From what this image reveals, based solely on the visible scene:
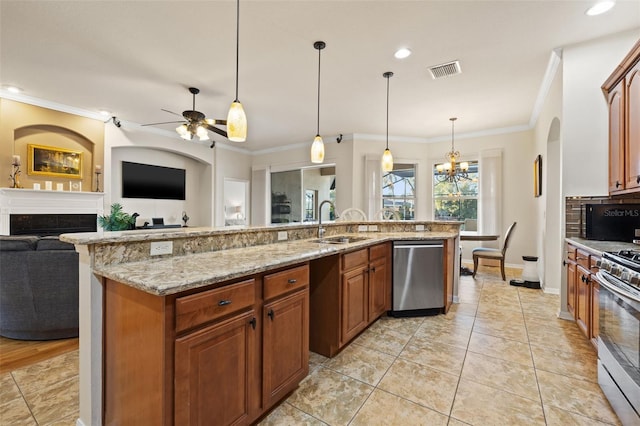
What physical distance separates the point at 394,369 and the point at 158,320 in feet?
5.55

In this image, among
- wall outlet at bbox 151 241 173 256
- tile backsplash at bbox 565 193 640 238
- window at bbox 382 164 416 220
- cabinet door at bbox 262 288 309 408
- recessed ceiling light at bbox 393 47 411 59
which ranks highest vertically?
recessed ceiling light at bbox 393 47 411 59

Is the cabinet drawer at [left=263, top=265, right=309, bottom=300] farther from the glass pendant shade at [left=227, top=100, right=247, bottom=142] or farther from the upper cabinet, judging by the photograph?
the upper cabinet

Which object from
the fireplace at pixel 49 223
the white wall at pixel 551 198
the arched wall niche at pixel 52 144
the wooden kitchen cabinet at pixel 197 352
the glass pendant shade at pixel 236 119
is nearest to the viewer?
the wooden kitchen cabinet at pixel 197 352

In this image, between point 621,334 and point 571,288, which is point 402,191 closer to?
point 571,288

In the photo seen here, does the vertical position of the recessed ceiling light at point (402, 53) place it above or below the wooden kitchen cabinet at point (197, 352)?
above

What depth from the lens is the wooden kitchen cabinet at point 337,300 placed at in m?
2.26

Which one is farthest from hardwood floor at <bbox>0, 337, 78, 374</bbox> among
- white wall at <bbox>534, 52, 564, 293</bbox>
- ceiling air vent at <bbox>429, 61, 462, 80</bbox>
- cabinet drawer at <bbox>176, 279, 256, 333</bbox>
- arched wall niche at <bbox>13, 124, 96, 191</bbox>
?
white wall at <bbox>534, 52, 564, 293</bbox>

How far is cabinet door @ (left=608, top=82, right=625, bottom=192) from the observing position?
8.20 feet

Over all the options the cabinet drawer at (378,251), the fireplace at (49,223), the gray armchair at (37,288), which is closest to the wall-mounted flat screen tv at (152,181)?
the fireplace at (49,223)

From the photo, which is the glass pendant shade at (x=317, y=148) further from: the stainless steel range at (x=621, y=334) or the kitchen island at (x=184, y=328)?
the stainless steel range at (x=621, y=334)

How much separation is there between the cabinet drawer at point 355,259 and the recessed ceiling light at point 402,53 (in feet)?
7.00

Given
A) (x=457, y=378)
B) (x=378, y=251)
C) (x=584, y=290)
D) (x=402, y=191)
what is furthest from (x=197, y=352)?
(x=402, y=191)

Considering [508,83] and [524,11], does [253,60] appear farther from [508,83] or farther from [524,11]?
[508,83]

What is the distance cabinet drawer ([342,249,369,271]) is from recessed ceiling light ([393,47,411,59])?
7.00 ft
